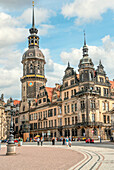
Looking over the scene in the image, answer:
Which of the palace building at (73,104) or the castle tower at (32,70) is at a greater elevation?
the castle tower at (32,70)

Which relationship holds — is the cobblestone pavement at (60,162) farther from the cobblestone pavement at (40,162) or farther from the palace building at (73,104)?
the palace building at (73,104)

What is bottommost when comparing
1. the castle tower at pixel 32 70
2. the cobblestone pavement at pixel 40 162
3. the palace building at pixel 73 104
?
the cobblestone pavement at pixel 40 162

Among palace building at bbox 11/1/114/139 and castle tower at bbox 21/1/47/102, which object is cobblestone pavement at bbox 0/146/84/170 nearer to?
palace building at bbox 11/1/114/139

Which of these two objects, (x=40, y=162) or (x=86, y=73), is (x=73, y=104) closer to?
(x=86, y=73)

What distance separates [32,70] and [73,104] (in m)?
28.9

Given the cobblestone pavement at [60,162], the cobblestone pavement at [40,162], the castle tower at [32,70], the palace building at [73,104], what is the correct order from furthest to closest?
the castle tower at [32,70] < the palace building at [73,104] < the cobblestone pavement at [40,162] < the cobblestone pavement at [60,162]

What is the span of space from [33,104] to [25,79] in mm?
9722

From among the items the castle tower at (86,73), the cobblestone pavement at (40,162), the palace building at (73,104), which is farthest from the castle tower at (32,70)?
the cobblestone pavement at (40,162)

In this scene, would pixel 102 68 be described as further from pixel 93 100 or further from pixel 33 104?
pixel 33 104

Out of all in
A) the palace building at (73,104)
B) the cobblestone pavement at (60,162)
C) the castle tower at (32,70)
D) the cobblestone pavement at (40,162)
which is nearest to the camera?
the cobblestone pavement at (60,162)

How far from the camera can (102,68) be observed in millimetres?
65375

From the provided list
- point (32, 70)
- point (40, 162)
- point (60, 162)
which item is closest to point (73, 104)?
point (32, 70)

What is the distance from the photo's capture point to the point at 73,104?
63562 mm

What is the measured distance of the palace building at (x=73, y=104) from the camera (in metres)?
59.2
